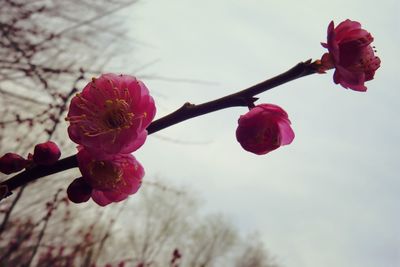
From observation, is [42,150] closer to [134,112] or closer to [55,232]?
[134,112]

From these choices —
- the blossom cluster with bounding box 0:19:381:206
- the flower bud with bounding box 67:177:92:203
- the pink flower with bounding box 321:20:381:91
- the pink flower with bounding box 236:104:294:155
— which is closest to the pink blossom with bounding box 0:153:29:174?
the blossom cluster with bounding box 0:19:381:206

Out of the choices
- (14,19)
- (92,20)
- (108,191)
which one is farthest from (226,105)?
(92,20)

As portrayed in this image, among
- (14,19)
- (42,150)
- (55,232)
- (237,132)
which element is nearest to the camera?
(42,150)

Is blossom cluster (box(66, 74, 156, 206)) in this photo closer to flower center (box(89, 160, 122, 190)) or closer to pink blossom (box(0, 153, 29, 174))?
flower center (box(89, 160, 122, 190))

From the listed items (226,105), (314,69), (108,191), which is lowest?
(108,191)

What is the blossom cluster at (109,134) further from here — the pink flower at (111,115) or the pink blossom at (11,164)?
the pink blossom at (11,164)

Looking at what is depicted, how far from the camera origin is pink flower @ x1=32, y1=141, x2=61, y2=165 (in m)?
0.92

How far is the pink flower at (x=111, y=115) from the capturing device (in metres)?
0.95

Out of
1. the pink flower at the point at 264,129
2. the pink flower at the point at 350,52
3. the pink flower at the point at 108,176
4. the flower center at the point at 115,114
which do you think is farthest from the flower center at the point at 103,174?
the pink flower at the point at 350,52

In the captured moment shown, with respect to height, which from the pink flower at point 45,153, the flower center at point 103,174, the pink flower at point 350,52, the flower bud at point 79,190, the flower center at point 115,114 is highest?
the pink flower at point 350,52

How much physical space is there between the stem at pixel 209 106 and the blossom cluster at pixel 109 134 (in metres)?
0.04

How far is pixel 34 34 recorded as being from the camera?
320 centimetres

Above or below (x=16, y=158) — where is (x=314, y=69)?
above

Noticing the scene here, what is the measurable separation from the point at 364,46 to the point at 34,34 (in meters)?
2.85
